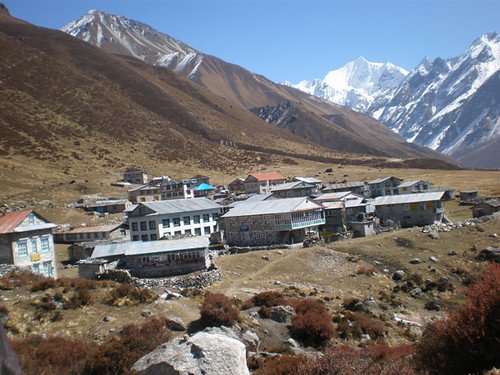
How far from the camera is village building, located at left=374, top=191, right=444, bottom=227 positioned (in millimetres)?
64688

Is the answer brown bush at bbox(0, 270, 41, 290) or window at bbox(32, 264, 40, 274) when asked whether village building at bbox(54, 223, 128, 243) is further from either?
brown bush at bbox(0, 270, 41, 290)

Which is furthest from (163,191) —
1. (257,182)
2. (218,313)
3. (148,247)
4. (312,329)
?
(312,329)

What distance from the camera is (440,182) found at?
119062 millimetres

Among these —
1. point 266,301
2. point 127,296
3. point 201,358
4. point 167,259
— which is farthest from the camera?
point 167,259

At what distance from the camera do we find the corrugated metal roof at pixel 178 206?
202 ft

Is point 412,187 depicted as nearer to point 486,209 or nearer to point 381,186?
point 381,186

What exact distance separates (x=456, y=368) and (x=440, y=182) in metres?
114

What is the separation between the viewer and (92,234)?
6175 cm

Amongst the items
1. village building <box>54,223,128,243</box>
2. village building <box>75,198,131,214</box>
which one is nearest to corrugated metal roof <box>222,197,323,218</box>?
village building <box>54,223,128,243</box>

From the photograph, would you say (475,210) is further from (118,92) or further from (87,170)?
(118,92)

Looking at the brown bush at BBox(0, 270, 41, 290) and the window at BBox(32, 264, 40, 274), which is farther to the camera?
the window at BBox(32, 264, 40, 274)

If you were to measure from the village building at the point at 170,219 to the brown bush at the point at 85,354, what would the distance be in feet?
132

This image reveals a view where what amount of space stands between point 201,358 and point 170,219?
50170mm

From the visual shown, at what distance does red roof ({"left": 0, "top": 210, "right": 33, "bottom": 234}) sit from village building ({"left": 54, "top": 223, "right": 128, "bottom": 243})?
20885 millimetres
